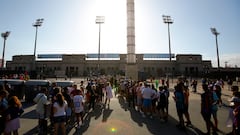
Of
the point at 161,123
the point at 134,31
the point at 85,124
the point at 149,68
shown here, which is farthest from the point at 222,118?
the point at 149,68

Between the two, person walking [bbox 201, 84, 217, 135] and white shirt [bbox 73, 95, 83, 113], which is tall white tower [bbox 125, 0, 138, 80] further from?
person walking [bbox 201, 84, 217, 135]

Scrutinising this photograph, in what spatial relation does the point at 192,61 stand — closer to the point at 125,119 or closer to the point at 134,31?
the point at 134,31

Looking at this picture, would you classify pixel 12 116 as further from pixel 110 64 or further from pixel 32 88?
pixel 110 64

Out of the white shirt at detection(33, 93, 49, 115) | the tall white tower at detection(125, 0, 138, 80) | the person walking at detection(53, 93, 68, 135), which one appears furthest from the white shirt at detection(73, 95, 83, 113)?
the tall white tower at detection(125, 0, 138, 80)

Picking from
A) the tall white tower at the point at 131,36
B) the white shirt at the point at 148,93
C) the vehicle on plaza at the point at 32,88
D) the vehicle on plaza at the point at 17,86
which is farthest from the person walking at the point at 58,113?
the tall white tower at the point at 131,36

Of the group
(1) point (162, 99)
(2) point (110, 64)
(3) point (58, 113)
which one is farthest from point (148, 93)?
(2) point (110, 64)

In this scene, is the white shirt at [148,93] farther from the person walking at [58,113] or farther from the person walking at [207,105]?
the person walking at [58,113]

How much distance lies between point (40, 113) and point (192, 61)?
268ft

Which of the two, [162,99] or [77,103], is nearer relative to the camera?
[77,103]

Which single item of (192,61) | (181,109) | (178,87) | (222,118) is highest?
(192,61)

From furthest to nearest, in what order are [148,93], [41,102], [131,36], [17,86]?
[131,36]
[17,86]
[148,93]
[41,102]

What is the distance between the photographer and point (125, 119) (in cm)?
970

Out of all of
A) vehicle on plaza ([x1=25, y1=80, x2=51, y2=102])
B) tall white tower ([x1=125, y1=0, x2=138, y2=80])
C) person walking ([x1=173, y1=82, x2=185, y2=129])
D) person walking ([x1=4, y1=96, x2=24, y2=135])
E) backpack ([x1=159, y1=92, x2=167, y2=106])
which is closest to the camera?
person walking ([x1=4, y1=96, x2=24, y2=135])

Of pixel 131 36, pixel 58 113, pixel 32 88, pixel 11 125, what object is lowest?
pixel 11 125
